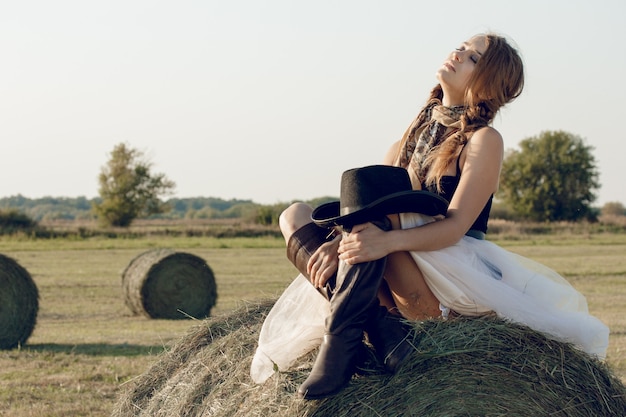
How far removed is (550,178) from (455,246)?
67.1m

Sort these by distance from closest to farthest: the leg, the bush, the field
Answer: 1. the leg
2. the field
3. the bush

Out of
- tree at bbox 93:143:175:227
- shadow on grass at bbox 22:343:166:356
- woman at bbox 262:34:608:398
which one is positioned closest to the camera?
woman at bbox 262:34:608:398

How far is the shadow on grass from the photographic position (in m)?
9.52

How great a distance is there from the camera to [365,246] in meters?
3.74

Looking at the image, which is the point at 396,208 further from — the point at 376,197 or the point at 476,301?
the point at 476,301

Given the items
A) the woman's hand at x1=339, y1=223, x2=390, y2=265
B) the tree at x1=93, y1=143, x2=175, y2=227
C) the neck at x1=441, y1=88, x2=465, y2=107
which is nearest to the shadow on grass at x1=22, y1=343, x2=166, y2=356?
the neck at x1=441, y1=88, x2=465, y2=107

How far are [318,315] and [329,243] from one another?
1.20ft

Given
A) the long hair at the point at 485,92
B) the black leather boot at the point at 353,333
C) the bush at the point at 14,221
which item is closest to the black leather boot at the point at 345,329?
the black leather boot at the point at 353,333

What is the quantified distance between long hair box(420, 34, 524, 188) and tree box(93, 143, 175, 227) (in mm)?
56513

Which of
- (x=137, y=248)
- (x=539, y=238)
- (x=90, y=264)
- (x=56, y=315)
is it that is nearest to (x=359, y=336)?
(x=56, y=315)

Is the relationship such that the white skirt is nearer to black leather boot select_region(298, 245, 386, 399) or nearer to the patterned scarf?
black leather boot select_region(298, 245, 386, 399)

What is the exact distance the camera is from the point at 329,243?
13.2 feet

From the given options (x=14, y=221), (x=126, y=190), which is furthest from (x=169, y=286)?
(x=126, y=190)

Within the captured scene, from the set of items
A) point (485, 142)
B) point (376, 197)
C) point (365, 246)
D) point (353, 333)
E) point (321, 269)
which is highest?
point (485, 142)
